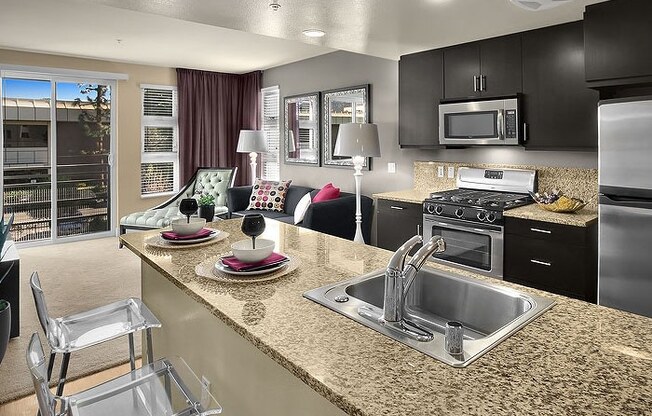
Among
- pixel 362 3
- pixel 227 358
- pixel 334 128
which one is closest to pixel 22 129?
pixel 334 128

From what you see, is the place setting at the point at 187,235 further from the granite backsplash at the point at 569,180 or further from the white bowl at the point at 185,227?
the granite backsplash at the point at 569,180

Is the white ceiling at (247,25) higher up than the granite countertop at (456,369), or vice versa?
the white ceiling at (247,25)

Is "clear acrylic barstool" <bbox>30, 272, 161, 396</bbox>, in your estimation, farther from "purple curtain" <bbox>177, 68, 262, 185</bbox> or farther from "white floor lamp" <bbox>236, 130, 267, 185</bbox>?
"purple curtain" <bbox>177, 68, 262, 185</bbox>

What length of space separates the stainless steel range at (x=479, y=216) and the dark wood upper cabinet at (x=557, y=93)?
1.47 ft

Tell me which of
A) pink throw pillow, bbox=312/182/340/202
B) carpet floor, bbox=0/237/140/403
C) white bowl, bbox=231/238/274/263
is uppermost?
pink throw pillow, bbox=312/182/340/202

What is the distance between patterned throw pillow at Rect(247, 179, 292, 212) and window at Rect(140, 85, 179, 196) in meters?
1.81

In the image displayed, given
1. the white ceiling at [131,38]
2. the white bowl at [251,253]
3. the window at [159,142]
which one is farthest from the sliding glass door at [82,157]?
the white bowl at [251,253]

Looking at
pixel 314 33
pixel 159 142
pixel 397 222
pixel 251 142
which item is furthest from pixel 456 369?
pixel 159 142

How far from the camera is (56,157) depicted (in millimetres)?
6211

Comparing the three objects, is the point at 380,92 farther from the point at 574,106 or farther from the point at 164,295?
the point at 164,295

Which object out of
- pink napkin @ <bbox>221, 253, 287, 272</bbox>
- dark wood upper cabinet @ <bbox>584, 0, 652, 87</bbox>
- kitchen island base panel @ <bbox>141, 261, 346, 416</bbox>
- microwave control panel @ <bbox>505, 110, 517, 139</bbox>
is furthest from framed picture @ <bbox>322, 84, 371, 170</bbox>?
pink napkin @ <bbox>221, 253, 287, 272</bbox>

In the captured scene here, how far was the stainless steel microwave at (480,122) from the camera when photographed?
11.9 ft

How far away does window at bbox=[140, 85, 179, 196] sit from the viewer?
682 centimetres

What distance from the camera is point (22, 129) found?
5980 mm
